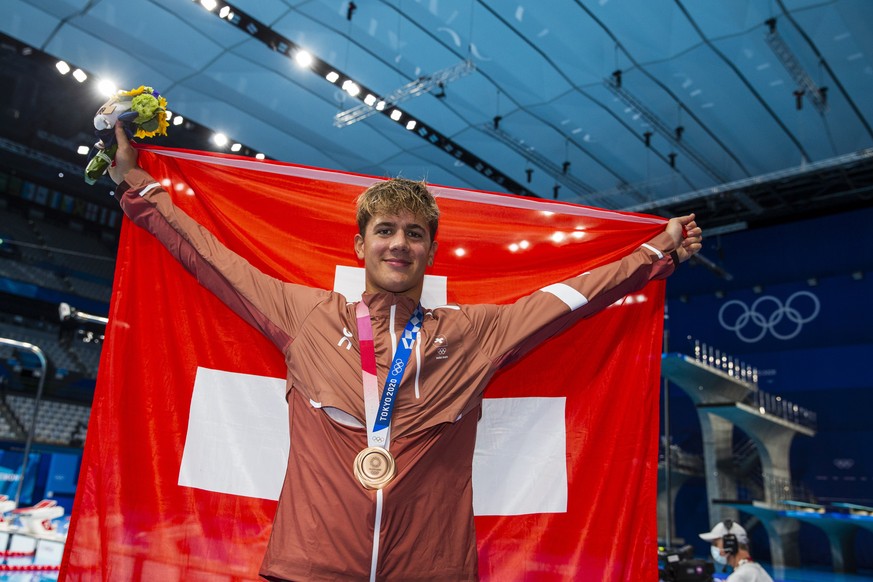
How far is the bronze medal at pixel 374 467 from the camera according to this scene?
65.2 inches

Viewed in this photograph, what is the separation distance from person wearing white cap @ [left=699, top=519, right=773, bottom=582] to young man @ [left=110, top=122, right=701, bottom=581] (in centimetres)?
384

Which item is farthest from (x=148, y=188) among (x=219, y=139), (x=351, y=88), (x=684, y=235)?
(x=219, y=139)

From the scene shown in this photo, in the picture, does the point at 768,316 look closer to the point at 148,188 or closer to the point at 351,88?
the point at 351,88

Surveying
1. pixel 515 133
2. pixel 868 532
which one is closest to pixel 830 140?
pixel 515 133

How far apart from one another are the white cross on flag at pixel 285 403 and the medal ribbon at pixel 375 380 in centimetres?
74

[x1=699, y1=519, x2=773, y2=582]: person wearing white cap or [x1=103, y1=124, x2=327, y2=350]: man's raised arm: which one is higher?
[x1=103, y1=124, x2=327, y2=350]: man's raised arm

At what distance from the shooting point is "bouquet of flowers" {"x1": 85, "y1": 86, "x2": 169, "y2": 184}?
2.21m

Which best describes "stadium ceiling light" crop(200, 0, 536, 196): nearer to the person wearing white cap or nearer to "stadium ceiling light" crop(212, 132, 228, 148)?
"stadium ceiling light" crop(212, 132, 228, 148)

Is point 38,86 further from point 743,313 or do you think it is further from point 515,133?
point 743,313

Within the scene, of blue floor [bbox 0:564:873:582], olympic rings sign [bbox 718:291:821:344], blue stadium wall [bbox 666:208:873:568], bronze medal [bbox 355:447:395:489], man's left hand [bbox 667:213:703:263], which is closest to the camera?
bronze medal [bbox 355:447:395:489]

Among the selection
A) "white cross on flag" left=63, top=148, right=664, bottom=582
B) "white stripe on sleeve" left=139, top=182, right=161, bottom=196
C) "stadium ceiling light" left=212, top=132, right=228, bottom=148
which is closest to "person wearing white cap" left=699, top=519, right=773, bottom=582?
"white cross on flag" left=63, top=148, right=664, bottom=582

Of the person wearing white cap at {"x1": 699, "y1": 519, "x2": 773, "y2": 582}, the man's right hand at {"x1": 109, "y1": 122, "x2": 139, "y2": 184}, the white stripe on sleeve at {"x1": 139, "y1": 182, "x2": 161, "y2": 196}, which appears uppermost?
the man's right hand at {"x1": 109, "y1": 122, "x2": 139, "y2": 184}

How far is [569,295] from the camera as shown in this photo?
2076 millimetres

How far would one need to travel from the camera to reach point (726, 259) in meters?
17.3
